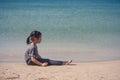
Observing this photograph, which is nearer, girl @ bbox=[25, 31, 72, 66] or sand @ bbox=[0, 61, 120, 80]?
sand @ bbox=[0, 61, 120, 80]

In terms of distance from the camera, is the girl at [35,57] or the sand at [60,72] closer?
the sand at [60,72]

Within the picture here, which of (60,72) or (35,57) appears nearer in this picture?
(60,72)

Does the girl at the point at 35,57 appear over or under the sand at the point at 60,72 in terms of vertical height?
over

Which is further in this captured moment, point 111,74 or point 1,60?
point 1,60

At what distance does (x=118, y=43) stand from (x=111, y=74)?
Result: 4602 mm

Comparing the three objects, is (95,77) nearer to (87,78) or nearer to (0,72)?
(87,78)

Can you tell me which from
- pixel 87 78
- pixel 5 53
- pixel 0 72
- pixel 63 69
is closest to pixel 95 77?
pixel 87 78

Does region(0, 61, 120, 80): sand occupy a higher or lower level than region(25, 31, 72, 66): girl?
lower

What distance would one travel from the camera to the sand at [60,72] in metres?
6.11

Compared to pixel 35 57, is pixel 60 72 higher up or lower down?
lower down

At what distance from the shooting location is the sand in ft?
20.0

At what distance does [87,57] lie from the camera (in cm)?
891

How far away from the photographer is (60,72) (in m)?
6.44

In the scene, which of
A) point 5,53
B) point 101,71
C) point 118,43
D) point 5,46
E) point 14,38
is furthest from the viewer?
point 14,38
